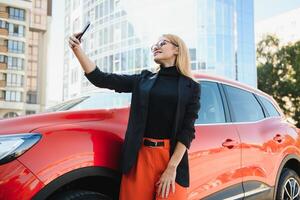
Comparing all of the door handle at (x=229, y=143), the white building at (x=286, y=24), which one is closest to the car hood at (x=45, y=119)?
the door handle at (x=229, y=143)

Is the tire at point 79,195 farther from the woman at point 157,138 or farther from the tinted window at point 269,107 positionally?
the tinted window at point 269,107

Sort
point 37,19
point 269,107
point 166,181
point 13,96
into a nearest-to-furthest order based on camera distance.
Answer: point 166,181 → point 269,107 → point 13,96 → point 37,19

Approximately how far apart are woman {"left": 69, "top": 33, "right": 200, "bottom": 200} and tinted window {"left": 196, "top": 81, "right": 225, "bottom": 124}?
2.80ft

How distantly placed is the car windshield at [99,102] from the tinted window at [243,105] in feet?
4.07

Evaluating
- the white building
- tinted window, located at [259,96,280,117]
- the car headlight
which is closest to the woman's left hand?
the car headlight

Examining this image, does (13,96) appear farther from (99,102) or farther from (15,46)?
(99,102)

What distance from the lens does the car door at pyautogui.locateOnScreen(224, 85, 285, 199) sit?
3984mm

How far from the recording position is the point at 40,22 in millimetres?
60969

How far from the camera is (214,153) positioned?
3.46 meters

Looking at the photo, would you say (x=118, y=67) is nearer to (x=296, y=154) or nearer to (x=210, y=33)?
(x=210, y=33)

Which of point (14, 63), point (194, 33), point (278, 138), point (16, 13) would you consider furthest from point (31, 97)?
point (278, 138)

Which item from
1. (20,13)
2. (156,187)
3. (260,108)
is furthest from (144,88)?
(20,13)

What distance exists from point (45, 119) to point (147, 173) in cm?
69

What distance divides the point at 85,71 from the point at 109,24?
37.1 metres
